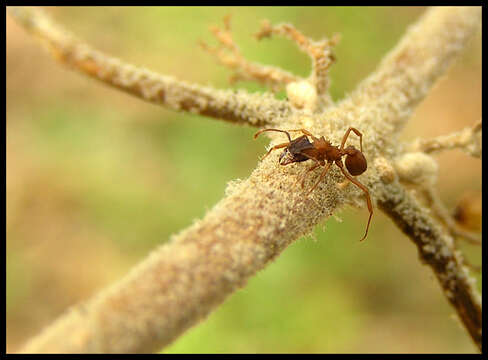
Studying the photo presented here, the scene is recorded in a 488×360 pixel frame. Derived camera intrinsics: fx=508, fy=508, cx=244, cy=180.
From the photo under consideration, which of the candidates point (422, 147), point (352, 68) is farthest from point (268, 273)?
point (422, 147)

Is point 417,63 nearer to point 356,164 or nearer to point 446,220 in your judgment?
point 446,220

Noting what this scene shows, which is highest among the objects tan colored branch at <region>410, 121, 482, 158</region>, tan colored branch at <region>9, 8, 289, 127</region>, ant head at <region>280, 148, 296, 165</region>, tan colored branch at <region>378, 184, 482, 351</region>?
tan colored branch at <region>9, 8, 289, 127</region>

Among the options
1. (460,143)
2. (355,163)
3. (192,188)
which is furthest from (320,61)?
(192,188)

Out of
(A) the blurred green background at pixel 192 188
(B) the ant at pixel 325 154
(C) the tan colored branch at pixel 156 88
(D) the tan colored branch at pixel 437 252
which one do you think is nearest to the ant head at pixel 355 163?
(B) the ant at pixel 325 154

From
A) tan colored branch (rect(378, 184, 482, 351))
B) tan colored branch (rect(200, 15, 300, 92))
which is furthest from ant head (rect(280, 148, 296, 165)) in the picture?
tan colored branch (rect(200, 15, 300, 92))

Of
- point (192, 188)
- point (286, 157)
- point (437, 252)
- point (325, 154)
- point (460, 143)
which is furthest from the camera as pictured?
A: point (192, 188)

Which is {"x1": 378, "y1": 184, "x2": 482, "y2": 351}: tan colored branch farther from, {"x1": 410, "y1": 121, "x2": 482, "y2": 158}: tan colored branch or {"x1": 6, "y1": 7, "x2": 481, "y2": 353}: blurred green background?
{"x1": 6, "y1": 7, "x2": 481, "y2": 353}: blurred green background

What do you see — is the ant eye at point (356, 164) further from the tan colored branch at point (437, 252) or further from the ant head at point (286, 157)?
the ant head at point (286, 157)
